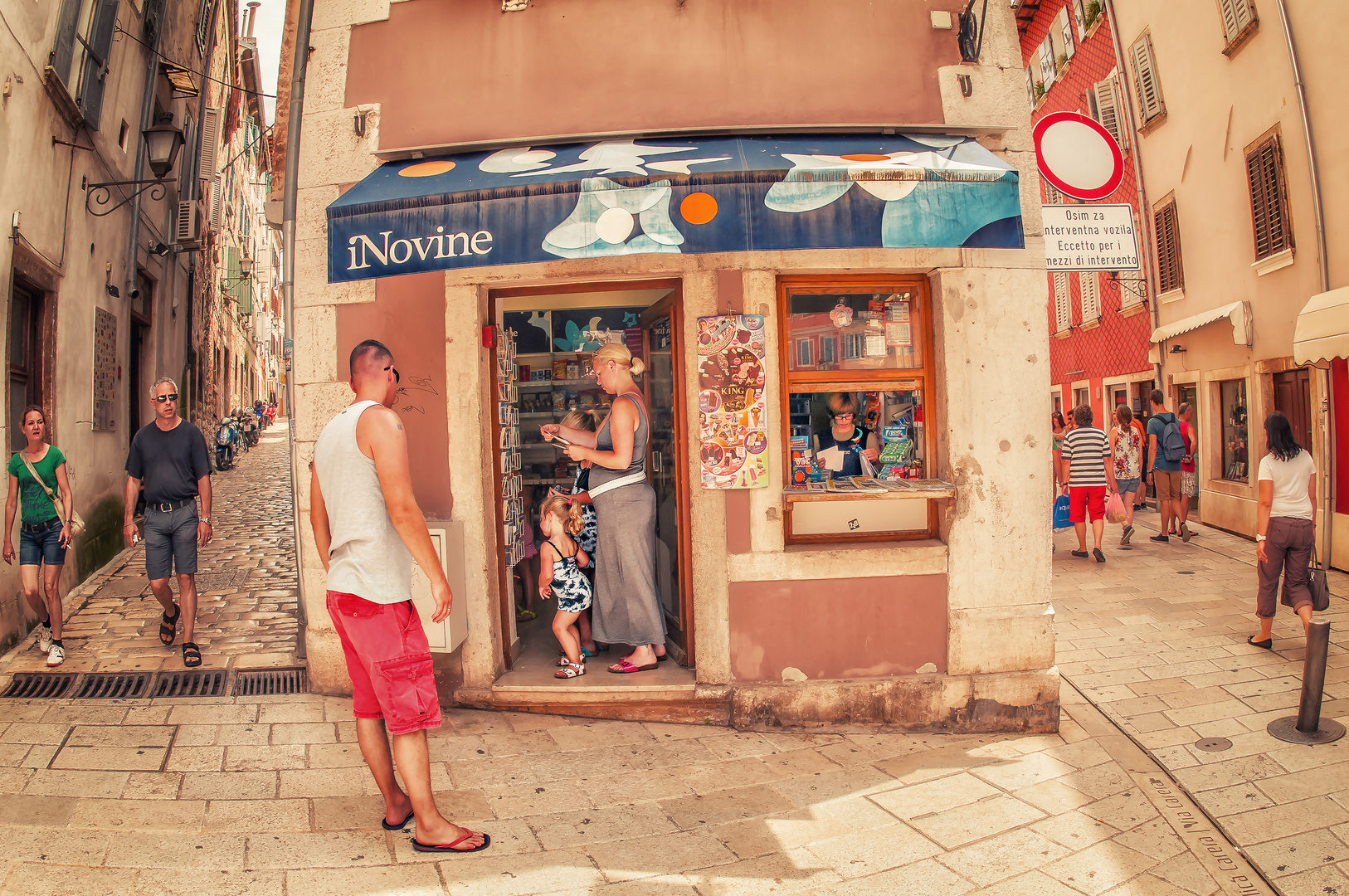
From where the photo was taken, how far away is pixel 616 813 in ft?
12.2

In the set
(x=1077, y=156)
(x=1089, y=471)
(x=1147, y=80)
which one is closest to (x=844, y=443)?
(x=1077, y=156)

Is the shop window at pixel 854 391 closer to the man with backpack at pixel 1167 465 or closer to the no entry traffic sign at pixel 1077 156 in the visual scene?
the no entry traffic sign at pixel 1077 156

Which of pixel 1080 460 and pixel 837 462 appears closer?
pixel 837 462

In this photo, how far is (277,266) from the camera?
4078cm

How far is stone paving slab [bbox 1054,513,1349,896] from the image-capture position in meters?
→ 3.71

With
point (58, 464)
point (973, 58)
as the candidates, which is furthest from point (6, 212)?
point (973, 58)

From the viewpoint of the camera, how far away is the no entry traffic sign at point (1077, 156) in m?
4.86

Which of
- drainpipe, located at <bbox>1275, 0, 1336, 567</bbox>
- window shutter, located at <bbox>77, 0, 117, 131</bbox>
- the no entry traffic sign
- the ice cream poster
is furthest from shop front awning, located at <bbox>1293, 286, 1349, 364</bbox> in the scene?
window shutter, located at <bbox>77, 0, 117, 131</bbox>

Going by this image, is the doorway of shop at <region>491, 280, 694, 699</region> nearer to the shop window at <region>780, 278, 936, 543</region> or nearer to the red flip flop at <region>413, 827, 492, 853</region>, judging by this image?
the shop window at <region>780, 278, 936, 543</region>

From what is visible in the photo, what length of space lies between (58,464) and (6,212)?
2.11 metres

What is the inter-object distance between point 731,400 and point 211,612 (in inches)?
191

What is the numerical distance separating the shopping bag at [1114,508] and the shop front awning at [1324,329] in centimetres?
224

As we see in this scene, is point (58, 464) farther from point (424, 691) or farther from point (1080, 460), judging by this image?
point (1080, 460)

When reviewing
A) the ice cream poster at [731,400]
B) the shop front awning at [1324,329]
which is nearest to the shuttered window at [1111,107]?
the shop front awning at [1324,329]
